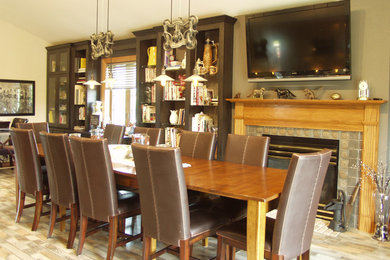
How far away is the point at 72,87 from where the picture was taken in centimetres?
726

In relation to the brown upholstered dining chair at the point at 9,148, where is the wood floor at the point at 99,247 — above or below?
below

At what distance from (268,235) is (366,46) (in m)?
2.53

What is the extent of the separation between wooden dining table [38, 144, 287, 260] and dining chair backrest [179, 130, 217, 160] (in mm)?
187

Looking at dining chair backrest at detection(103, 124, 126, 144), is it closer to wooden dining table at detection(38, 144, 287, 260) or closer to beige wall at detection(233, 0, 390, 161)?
wooden dining table at detection(38, 144, 287, 260)

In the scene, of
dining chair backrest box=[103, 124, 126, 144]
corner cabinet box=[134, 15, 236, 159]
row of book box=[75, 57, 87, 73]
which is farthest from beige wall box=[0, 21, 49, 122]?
dining chair backrest box=[103, 124, 126, 144]

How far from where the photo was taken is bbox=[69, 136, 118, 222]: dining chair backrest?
2.65m

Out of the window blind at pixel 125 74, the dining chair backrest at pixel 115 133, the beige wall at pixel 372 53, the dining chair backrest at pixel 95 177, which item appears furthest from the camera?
the window blind at pixel 125 74

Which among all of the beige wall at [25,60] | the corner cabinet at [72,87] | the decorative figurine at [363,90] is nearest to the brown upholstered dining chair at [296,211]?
the decorative figurine at [363,90]

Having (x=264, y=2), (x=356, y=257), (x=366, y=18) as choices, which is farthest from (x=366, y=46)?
(x=356, y=257)

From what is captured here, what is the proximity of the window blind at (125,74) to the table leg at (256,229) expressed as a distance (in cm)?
479

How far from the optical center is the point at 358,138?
390cm

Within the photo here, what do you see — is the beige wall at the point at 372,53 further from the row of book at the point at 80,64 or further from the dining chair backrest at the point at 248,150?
the row of book at the point at 80,64

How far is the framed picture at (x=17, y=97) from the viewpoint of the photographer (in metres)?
7.27

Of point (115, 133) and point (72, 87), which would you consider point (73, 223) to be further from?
point (72, 87)
